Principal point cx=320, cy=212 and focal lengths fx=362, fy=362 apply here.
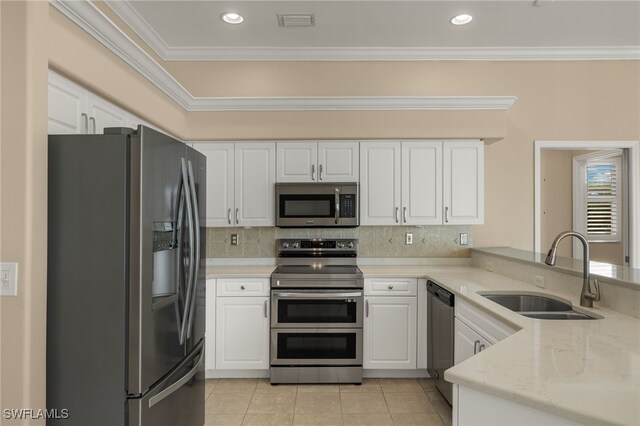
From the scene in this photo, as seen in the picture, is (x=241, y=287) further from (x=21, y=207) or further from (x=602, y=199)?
(x=602, y=199)

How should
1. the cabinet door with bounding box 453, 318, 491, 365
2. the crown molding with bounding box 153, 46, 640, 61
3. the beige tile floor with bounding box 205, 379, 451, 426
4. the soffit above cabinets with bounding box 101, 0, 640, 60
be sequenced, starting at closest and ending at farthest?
the cabinet door with bounding box 453, 318, 491, 365 → the beige tile floor with bounding box 205, 379, 451, 426 → the soffit above cabinets with bounding box 101, 0, 640, 60 → the crown molding with bounding box 153, 46, 640, 61

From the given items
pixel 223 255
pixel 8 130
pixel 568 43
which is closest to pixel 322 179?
pixel 223 255

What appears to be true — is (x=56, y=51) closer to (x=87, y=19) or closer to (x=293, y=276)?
(x=87, y=19)

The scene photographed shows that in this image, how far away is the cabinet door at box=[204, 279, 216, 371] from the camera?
10.1 ft

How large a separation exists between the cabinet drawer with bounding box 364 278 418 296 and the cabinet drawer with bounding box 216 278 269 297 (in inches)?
34.8

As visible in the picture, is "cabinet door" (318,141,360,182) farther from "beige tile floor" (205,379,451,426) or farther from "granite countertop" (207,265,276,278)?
"beige tile floor" (205,379,451,426)

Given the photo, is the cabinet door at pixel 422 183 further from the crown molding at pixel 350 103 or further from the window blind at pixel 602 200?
the window blind at pixel 602 200

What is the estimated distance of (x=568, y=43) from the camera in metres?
3.53

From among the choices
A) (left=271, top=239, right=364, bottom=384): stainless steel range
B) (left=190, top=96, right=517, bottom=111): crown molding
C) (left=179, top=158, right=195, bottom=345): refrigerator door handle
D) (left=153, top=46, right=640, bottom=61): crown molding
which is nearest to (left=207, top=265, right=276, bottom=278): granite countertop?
(left=271, top=239, right=364, bottom=384): stainless steel range

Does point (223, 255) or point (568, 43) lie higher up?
point (568, 43)

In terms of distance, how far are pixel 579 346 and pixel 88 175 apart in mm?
2115

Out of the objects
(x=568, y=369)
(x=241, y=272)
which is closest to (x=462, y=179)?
(x=241, y=272)

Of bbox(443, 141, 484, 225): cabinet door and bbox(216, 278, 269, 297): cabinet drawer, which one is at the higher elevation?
bbox(443, 141, 484, 225): cabinet door

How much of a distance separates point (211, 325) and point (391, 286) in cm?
157
